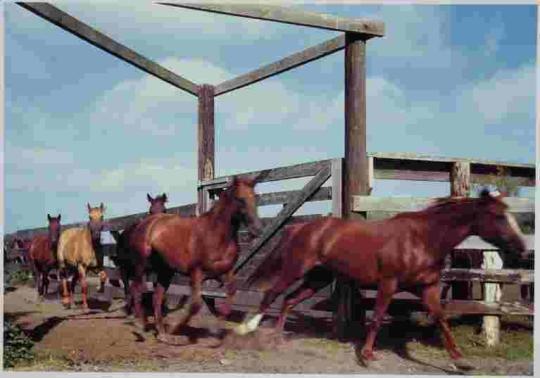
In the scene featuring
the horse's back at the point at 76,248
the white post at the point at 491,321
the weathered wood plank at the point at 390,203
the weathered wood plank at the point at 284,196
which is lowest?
the white post at the point at 491,321

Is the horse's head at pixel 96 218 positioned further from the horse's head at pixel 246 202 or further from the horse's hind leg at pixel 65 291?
the horse's head at pixel 246 202

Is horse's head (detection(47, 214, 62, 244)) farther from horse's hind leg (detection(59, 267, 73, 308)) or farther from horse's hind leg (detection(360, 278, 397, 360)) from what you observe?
horse's hind leg (detection(360, 278, 397, 360))

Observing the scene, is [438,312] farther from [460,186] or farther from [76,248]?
[76,248]

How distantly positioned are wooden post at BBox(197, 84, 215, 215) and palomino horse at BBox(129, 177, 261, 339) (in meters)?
0.53

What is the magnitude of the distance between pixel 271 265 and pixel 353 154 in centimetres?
122

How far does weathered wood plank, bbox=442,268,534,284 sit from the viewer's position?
586cm

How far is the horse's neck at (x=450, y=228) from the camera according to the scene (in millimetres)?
5574

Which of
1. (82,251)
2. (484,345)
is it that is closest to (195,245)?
(82,251)

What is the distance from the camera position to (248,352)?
5871mm

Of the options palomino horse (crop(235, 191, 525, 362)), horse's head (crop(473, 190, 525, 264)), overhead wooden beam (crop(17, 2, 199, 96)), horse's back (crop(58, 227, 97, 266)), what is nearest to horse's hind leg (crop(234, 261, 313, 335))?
palomino horse (crop(235, 191, 525, 362))

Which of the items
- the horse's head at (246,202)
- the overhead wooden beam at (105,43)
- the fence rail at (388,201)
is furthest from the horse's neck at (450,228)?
the overhead wooden beam at (105,43)

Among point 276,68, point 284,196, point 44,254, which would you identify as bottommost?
point 44,254

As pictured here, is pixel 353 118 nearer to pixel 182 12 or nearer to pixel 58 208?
pixel 182 12

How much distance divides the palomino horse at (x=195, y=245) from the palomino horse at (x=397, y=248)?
461 millimetres
